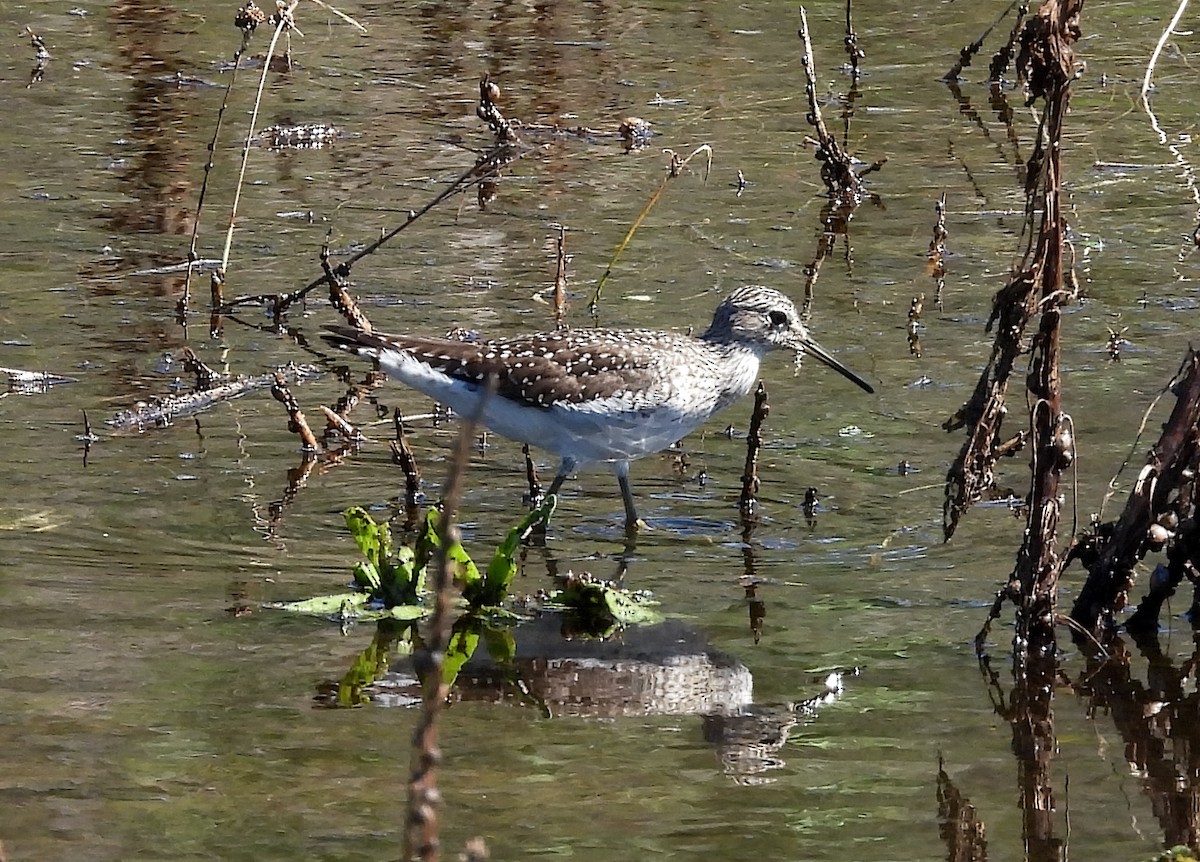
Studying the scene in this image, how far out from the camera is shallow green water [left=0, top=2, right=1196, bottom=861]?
5246 millimetres

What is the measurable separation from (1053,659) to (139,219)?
6.76m

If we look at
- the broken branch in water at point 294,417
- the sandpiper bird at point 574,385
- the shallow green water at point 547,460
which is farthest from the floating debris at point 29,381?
the sandpiper bird at point 574,385

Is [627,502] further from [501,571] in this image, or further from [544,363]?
[501,571]

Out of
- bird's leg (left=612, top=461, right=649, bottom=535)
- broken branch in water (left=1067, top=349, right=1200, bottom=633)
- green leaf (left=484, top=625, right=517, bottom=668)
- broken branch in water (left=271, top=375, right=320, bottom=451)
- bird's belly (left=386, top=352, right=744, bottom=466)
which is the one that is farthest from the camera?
broken branch in water (left=271, top=375, right=320, bottom=451)

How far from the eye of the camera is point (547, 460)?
8.67 m

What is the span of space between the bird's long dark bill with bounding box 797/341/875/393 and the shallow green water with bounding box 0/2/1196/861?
9.3 inches

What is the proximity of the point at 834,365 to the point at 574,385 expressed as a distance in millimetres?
1300

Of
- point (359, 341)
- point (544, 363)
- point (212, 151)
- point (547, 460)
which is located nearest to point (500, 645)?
point (544, 363)

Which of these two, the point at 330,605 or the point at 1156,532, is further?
the point at 330,605

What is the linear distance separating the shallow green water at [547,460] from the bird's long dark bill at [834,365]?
0.24 metres

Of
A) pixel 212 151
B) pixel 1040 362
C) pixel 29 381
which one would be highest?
pixel 1040 362

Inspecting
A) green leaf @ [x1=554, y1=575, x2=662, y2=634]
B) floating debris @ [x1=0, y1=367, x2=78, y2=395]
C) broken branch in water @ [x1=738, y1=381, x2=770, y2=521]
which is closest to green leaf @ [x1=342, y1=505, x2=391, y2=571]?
green leaf @ [x1=554, y1=575, x2=662, y2=634]

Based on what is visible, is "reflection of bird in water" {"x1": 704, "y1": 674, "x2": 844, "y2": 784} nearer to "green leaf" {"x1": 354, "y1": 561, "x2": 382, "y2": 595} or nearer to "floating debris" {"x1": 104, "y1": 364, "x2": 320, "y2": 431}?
"green leaf" {"x1": 354, "y1": 561, "x2": 382, "y2": 595}

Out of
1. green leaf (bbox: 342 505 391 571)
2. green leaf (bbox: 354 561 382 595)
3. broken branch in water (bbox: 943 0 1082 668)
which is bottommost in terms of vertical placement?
green leaf (bbox: 354 561 382 595)
